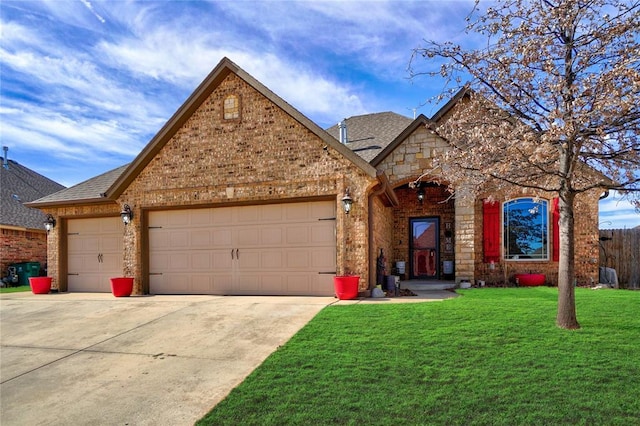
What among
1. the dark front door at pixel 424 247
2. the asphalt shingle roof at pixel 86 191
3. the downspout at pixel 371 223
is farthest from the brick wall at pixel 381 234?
the asphalt shingle roof at pixel 86 191

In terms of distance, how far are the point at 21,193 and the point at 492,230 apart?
73.3ft

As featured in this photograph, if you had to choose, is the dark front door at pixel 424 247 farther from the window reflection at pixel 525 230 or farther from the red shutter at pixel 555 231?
the red shutter at pixel 555 231

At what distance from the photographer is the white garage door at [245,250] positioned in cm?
1000

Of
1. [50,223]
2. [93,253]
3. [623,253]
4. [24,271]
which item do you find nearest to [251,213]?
[93,253]

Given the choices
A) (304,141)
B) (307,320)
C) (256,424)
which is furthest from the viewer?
(304,141)

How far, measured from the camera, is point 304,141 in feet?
33.0

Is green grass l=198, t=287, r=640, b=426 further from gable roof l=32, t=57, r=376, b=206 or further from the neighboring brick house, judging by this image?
the neighboring brick house

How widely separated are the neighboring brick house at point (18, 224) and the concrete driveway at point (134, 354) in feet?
30.0

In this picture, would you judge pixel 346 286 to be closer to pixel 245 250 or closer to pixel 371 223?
pixel 371 223

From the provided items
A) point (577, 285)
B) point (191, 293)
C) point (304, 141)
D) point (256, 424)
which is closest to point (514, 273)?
point (577, 285)

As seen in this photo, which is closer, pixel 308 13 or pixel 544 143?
pixel 544 143

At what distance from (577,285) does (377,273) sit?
6306mm

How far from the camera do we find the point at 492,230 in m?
13.1

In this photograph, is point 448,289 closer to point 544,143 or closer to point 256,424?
point 544,143
